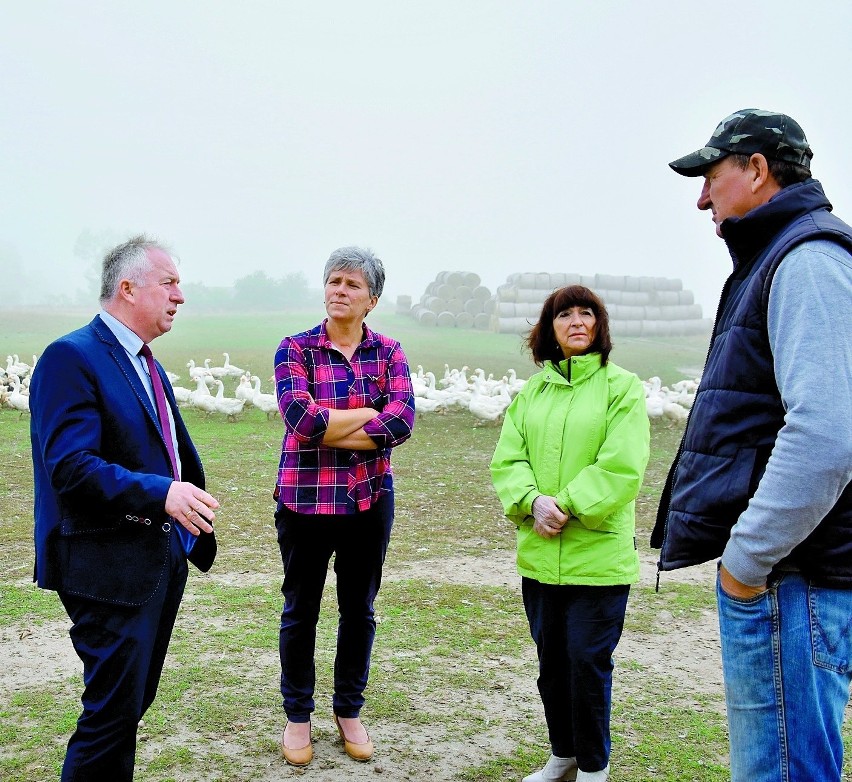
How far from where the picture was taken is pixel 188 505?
2.16m

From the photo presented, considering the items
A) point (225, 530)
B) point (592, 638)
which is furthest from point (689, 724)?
point (225, 530)

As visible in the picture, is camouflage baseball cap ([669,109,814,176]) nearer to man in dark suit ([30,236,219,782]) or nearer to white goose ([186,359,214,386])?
man in dark suit ([30,236,219,782])

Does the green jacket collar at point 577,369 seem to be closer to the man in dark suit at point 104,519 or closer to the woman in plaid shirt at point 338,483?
the woman in plaid shirt at point 338,483

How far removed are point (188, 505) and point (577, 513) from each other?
1.25 meters


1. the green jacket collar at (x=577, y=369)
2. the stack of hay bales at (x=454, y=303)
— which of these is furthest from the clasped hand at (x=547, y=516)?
the stack of hay bales at (x=454, y=303)

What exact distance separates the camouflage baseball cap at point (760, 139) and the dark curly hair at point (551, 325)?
40.0 inches

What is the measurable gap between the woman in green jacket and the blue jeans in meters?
0.85

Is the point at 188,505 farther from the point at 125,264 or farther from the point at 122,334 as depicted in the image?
the point at 125,264

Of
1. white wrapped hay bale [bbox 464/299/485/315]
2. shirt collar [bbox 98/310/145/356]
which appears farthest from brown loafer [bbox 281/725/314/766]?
white wrapped hay bale [bbox 464/299/485/315]

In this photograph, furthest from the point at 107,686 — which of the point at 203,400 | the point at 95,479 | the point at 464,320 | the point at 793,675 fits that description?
the point at 464,320

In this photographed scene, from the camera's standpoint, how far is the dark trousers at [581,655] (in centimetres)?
261

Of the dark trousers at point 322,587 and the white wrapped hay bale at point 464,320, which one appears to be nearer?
the dark trousers at point 322,587

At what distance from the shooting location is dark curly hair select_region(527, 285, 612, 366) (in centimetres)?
289

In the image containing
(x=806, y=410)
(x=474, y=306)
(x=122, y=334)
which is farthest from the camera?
(x=474, y=306)
